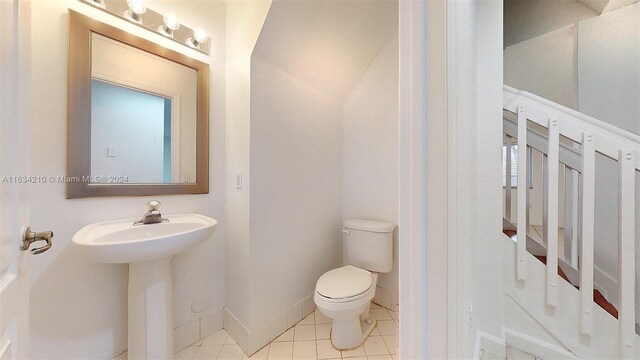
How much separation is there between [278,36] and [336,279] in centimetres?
160

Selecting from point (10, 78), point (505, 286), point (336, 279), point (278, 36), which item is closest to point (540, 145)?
point (505, 286)

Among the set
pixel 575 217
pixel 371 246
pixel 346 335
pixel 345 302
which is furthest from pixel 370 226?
pixel 575 217

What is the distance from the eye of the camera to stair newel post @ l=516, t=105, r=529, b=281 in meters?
1.23

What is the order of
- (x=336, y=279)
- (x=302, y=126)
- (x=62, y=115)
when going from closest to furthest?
1. (x=62, y=115)
2. (x=336, y=279)
3. (x=302, y=126)

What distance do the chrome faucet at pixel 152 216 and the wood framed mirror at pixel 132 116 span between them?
11 cm

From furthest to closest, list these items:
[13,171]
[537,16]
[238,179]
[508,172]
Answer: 1. [537,16]
2. [238,179]
3. [508,172]
4. [13,171]

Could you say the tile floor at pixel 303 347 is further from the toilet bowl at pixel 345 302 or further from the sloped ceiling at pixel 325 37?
the sloped ceiling at pixel 325 37

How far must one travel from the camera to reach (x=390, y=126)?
5.92 feet

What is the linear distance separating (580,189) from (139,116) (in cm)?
242

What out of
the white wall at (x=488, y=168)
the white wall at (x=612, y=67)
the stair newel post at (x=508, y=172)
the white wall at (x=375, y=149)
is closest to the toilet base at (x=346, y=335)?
the white wall at (x=375, y=149)

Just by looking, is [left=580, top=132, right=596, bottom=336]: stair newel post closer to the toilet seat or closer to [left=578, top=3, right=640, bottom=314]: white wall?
[left=578, top=3, right=640, bottom=314]: white wall

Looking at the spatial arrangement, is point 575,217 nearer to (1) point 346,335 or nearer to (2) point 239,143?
(1) point 346,335

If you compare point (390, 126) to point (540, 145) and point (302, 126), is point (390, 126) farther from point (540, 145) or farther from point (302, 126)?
point (540, 145)

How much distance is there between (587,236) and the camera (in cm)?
112
